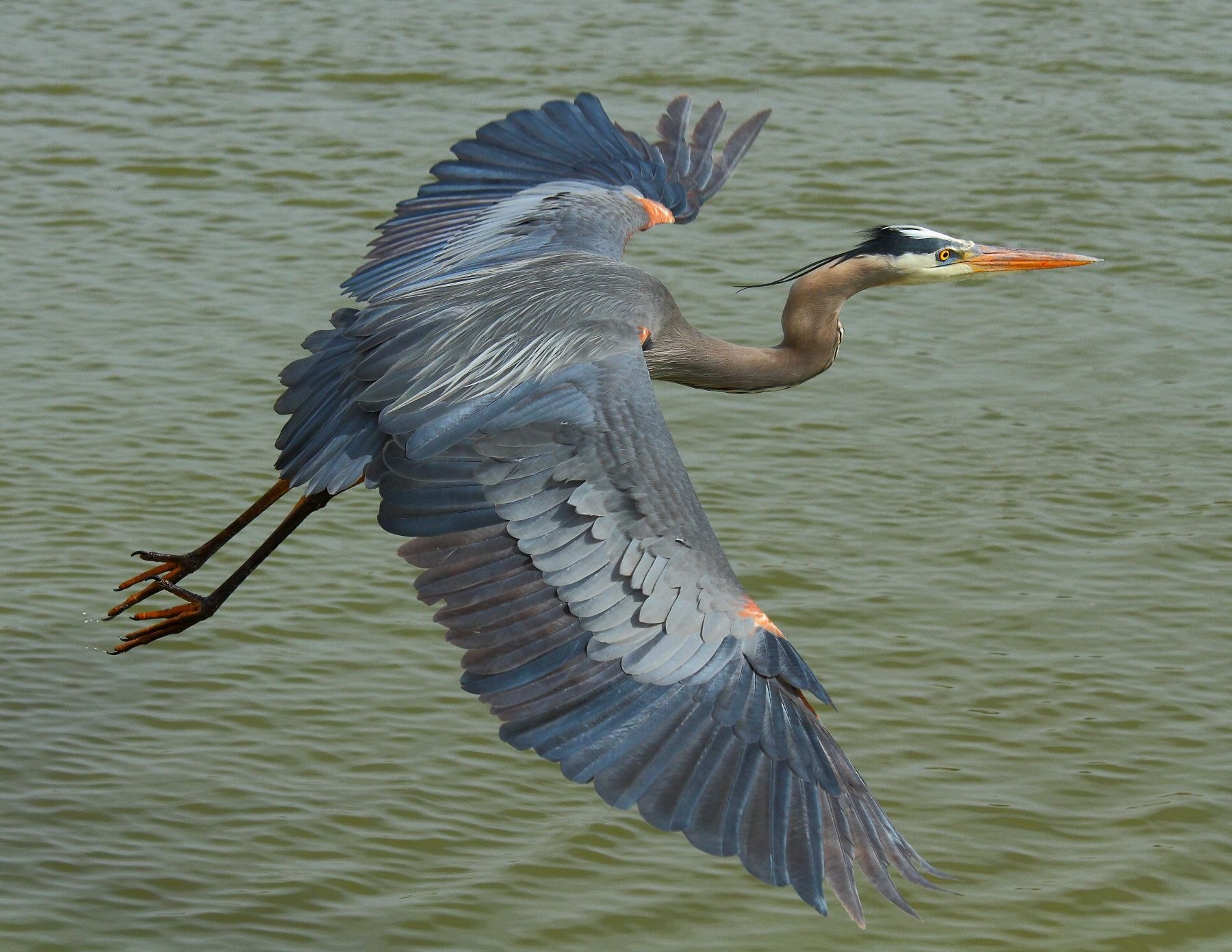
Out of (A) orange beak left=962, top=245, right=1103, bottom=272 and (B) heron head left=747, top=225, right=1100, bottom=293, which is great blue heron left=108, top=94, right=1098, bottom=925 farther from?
(A) orange beak left=962, top=245, right=1103, bottom=272

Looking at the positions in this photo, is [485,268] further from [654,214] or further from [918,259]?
[918,259]

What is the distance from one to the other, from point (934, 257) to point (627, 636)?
3.35 m

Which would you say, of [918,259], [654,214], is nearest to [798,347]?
[918,259]

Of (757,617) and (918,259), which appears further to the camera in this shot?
(918,259)

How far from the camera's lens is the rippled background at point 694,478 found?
6.97 m

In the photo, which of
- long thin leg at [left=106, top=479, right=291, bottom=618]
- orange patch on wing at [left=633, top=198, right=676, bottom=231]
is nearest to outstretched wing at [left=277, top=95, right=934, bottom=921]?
long thin leg at [left=106, top=479, right=291, bottom=618]

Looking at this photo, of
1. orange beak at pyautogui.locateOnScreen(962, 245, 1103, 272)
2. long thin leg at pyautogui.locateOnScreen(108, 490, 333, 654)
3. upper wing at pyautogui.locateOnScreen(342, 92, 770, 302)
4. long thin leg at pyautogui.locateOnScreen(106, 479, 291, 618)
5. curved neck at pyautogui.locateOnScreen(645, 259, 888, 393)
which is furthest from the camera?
orange beak at pyautogui.locateOnScreen(962, 245, 1103, 272)

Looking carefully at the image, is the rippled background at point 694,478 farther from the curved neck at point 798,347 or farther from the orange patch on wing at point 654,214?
the orange patch on wing at point 654,214

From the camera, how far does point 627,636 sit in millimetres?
5852

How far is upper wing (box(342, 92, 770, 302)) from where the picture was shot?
823cm

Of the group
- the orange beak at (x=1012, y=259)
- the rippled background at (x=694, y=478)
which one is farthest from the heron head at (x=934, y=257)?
the rippled background at (x=694, y=478)

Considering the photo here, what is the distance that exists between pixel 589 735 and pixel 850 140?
378 inches

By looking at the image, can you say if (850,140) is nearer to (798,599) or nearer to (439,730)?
(798,599)

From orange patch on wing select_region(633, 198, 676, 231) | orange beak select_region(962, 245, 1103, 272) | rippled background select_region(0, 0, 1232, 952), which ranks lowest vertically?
rippled background select_region(0, 0, 1232, 952)
